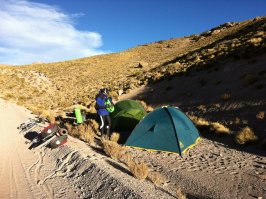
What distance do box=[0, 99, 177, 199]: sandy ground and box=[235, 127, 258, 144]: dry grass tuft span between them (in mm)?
5578

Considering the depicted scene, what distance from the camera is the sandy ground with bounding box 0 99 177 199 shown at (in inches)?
342

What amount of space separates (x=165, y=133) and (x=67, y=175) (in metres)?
4.16

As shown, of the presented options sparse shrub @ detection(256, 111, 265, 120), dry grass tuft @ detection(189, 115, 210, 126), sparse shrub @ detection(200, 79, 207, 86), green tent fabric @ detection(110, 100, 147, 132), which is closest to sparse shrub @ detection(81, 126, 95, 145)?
green tent fabric @ detection(110, 100, 147, 132)

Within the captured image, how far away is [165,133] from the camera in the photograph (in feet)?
40.6

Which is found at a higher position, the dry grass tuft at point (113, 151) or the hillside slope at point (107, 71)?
the hillside slope at point (107, 71)

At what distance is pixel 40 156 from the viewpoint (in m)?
12.5

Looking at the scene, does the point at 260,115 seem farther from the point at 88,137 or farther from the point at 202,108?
the point at 88,137

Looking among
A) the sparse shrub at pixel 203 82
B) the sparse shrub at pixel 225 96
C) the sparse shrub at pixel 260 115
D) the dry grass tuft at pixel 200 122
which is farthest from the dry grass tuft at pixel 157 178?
the sparse shrub at pixel 203 82

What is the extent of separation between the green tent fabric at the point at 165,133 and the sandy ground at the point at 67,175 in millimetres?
1829

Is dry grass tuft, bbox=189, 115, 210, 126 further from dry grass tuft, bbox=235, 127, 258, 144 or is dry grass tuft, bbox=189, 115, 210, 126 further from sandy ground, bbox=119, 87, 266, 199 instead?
dry grass tuft, bbox=235, 127, 258, 144

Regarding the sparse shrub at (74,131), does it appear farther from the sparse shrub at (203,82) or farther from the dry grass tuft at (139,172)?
the sparse shrub at (203,82)

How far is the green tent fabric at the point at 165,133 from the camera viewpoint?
12125 mm

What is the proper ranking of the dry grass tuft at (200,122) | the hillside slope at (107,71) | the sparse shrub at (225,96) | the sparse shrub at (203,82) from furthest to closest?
the hillside slope at (107,71)
the sparse shrub at (203,82)
the sparse shrub at (225,96)
the dry grass tuft at (200,122)

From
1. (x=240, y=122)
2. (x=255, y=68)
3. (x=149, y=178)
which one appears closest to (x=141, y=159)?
(x=149, y=178)
